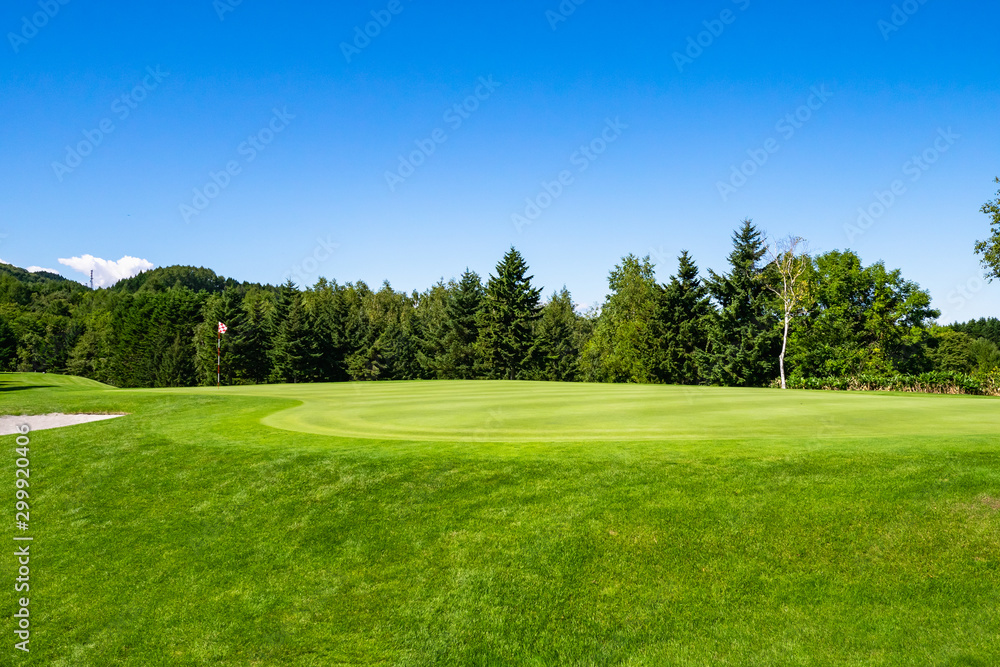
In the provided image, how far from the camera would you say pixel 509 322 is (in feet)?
206

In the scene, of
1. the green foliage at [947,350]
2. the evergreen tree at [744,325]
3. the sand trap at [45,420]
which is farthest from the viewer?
the green foliage at [947,350]

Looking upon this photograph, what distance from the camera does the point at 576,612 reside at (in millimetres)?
5570

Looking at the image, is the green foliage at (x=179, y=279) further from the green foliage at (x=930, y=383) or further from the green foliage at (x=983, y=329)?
the green foliage at (x=983, y=329)

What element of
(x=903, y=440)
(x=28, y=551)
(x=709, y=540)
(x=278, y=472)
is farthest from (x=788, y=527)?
(x=28, y=551)

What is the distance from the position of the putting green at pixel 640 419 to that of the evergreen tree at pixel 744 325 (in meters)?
34.6

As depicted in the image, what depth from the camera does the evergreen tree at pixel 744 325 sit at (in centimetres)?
4925

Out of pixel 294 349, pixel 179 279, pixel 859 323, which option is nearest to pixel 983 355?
pixel 859 323

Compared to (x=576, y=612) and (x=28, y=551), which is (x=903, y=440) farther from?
(x=28, y=551)

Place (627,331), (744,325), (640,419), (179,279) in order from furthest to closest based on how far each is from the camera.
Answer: (179,279) → (627,331) → (744,325) → (640,419)

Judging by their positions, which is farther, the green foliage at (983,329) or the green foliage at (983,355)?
the green foliage at (983,329)

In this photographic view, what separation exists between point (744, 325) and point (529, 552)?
48686mm

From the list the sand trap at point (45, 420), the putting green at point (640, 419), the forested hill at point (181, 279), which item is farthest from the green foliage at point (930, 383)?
the forested hill at point (181, 279)

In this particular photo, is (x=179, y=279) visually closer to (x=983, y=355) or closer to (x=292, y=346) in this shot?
(x=292, y=346)

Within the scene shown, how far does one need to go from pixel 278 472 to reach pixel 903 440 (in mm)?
9229
